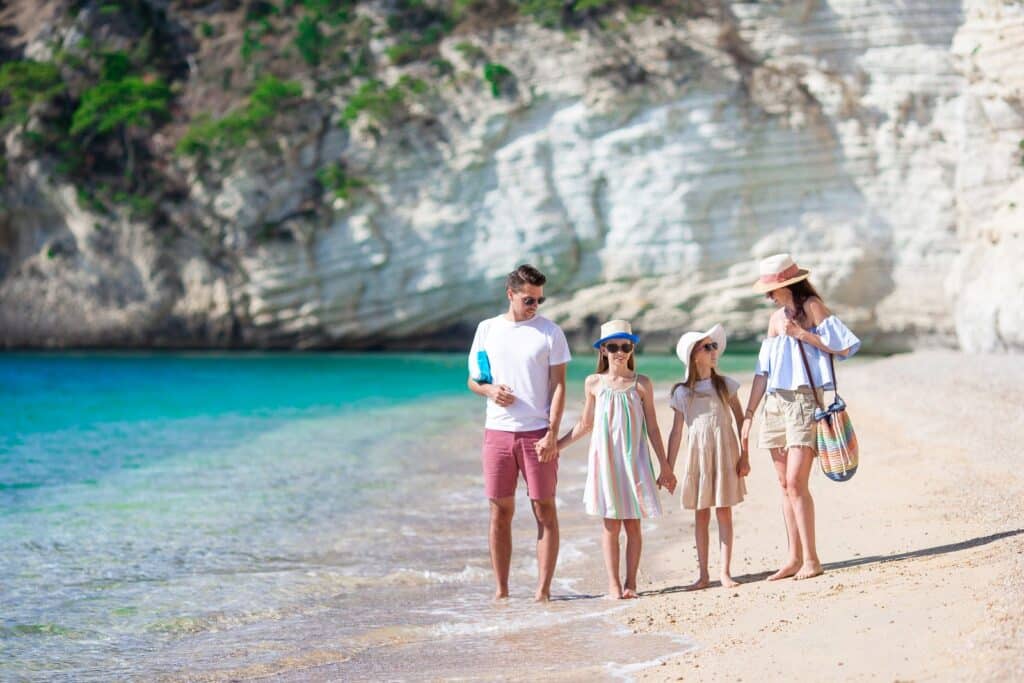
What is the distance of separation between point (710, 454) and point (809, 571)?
0.71 meters

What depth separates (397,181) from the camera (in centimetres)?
2612

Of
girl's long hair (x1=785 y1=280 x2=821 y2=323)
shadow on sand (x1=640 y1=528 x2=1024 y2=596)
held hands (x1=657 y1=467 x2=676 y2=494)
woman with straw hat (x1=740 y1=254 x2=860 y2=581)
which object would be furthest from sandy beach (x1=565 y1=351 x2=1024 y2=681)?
girl's long hair (x1=785 y1=280 x2=821 y2=323)

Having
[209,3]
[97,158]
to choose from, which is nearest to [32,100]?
[97,158]

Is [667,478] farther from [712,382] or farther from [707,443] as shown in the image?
[712,382]

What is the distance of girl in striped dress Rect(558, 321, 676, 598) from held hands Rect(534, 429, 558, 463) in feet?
0.50

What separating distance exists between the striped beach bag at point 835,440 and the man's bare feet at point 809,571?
0.42 metres

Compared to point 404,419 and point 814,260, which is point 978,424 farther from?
point 814,260

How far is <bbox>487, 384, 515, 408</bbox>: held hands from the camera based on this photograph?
536cm

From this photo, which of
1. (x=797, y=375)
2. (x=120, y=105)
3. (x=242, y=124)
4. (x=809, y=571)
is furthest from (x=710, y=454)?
(x=120, y=105)

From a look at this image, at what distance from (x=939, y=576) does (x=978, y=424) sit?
5064 millimetres

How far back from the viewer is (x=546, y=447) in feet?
17.4

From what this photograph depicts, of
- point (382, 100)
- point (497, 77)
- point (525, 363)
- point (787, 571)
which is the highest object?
point (497, 77)

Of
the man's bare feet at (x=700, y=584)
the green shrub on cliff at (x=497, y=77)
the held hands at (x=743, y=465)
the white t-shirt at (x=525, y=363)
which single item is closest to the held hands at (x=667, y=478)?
the held hands at (x=743, y=465)

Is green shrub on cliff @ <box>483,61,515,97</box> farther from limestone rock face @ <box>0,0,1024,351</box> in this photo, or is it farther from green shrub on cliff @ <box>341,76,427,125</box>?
green shrub on cliff @ <box>341,76,427,125</box>
